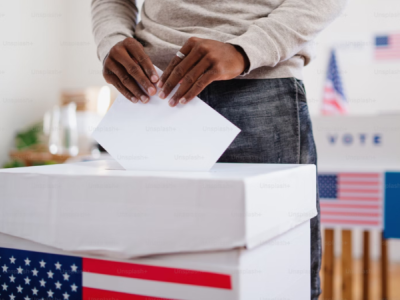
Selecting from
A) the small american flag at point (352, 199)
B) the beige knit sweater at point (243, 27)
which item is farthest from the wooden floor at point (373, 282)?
the beige knit sweater at point (243, 27)

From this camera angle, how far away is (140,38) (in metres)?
0.85

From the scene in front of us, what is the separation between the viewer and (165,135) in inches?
23.0

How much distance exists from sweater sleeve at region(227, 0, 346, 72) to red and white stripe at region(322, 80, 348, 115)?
2648 mm

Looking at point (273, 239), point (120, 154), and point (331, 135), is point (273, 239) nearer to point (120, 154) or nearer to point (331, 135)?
point (120, 154)

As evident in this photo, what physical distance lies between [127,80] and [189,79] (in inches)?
4.5

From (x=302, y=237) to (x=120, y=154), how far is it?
0.29 meters

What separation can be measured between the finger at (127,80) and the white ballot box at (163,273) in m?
0.22

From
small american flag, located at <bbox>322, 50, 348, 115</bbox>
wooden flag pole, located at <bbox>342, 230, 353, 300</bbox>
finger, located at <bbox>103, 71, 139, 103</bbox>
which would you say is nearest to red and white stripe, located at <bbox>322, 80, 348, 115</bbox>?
small american flag, located at <bbox>322, 50, 348, 115</bbox>

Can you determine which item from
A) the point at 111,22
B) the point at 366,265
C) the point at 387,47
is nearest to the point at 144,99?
the point at 111,22

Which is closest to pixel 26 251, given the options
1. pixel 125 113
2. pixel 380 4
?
pixel 125 113

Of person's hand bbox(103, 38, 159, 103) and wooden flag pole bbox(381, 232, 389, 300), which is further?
wooden flag pole bbox(381, 232, 389, 300)

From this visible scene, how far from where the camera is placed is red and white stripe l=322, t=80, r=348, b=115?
3.28 meters

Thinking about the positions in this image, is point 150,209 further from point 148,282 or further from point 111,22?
point 111,22

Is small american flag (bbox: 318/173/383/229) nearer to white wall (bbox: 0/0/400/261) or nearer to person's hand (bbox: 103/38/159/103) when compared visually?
white wall (bbox: 0/0/400/261)
